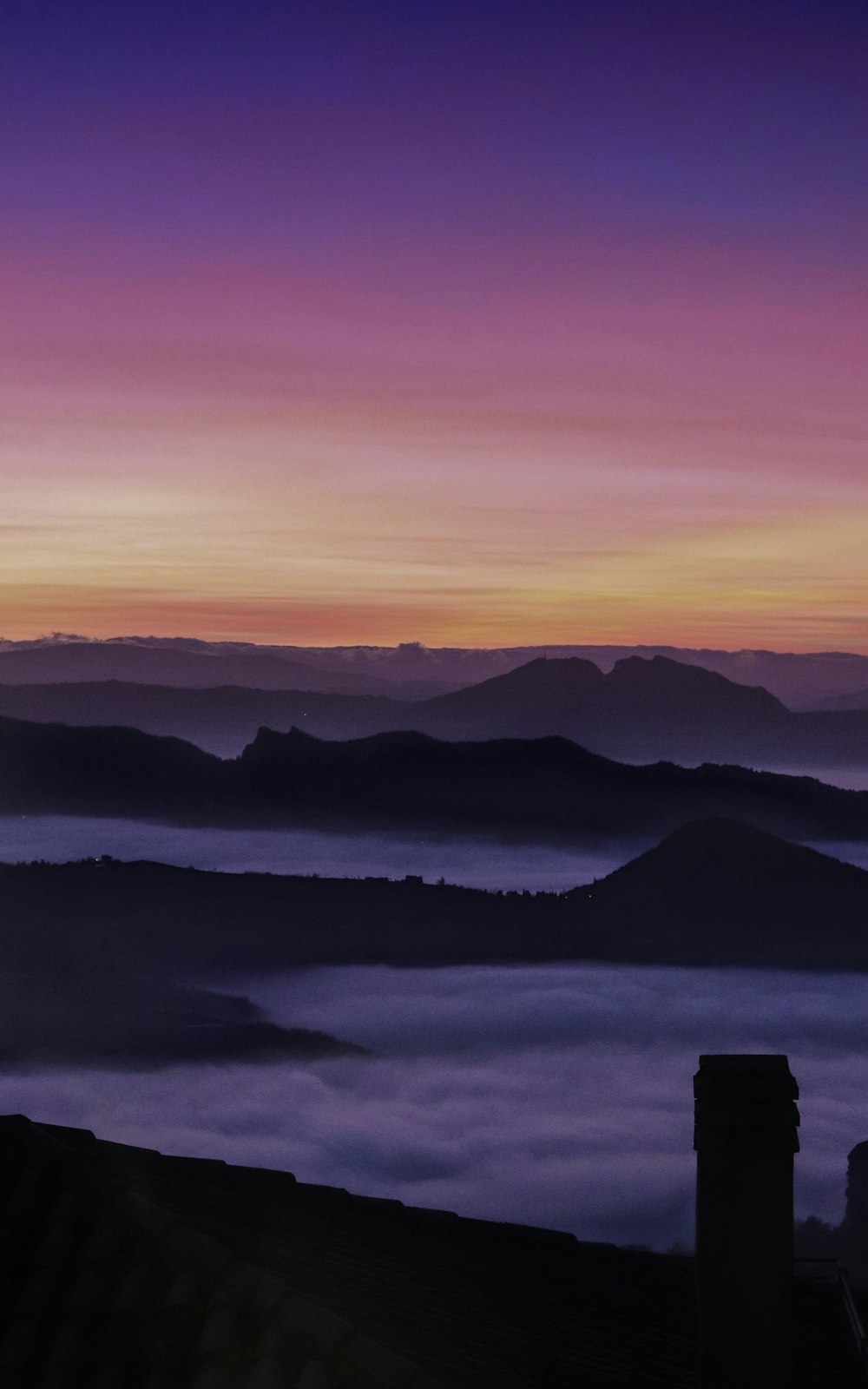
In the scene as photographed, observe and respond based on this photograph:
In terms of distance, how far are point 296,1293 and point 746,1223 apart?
3.81 meters

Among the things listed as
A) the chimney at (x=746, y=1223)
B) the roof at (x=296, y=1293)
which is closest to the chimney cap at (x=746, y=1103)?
the chimney at (x=746, y=1223)

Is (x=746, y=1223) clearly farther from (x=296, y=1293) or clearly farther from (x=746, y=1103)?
(x=296, y=1293)

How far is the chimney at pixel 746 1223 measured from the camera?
531 inches

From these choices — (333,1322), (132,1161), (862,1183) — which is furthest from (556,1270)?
(862,1183)

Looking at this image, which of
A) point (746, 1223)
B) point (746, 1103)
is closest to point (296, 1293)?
point (746, 1223)

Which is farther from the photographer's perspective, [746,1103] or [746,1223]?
[746,1103]

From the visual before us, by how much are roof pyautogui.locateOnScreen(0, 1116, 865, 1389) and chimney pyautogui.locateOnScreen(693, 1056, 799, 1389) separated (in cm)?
205

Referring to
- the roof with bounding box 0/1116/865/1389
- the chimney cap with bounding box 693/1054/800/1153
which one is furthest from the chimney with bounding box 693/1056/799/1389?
the roof with bounding box 0/1116/865/1389

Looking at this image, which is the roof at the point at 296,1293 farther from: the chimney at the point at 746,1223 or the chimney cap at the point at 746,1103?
the chimney cap at the point at 746,1103

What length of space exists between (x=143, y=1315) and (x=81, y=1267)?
85cm

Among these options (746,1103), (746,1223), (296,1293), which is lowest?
(296,1293)

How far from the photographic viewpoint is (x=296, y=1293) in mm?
13359

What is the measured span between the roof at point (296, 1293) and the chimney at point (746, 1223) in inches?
80.8

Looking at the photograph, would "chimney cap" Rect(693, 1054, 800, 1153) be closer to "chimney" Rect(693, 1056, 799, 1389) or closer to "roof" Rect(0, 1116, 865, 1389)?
"chimney" Rect(693, 1056, 799, 1389)
